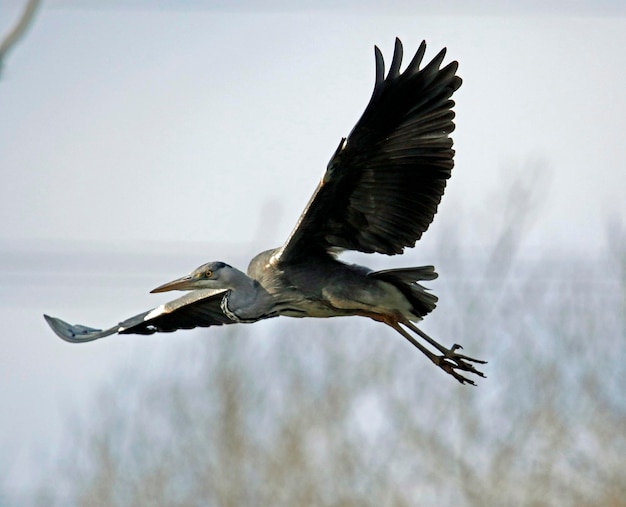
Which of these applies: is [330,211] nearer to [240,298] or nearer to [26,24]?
[240,298]

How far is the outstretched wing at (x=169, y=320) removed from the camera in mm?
10391

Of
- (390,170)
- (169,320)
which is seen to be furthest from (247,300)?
(169,320)

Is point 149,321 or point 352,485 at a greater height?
point 149,321

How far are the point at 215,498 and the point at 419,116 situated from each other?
17.5 m

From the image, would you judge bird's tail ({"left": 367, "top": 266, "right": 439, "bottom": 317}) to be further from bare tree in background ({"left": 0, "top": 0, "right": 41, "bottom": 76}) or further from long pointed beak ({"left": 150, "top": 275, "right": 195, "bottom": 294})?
bare tree in background ({"left": 0, "top": 0, "right": 41, "bottom": 76})

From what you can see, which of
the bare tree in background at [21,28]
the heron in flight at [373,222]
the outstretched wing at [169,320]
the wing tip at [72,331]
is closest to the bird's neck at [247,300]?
the heron in flight at [373,222]

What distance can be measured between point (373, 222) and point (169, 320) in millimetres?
2014

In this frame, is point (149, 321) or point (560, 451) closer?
point (149, 321)

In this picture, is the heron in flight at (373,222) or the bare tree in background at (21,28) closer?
the bare tree in background at (21,28)

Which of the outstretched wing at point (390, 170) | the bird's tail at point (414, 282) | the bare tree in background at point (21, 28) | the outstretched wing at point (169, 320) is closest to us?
the bare tree in background at point (21, 28)

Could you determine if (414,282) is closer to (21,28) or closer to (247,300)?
(247,300)

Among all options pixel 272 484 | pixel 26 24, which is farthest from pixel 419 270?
pixel 272 484

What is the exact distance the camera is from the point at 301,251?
31.5 ft

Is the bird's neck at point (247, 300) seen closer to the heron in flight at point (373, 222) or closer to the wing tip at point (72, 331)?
the heron in flight at point (373, 222)
